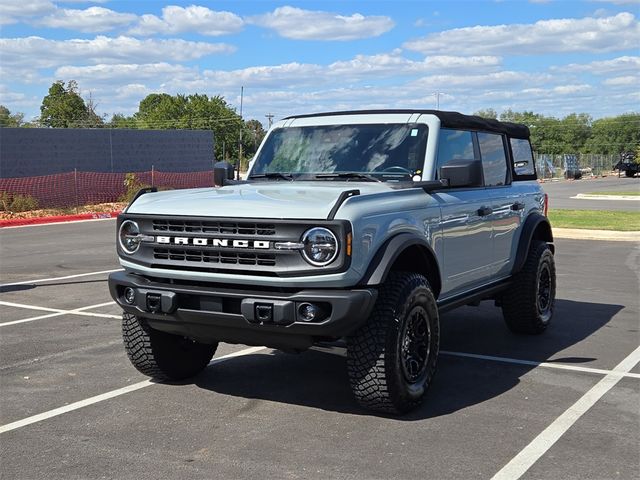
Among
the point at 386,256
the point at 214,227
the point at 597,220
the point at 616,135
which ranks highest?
the point at 616,135

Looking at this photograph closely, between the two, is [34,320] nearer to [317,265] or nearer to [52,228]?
[317,265]

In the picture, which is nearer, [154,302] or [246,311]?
[246,311]

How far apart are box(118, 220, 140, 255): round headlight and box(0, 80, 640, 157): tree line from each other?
52.7 m

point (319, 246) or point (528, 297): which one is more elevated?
point (319, 246)

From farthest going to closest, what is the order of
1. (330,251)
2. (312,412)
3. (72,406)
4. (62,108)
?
(62,108) → (72,406) → (312,412) → (330,251)

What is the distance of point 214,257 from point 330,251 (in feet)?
2.67

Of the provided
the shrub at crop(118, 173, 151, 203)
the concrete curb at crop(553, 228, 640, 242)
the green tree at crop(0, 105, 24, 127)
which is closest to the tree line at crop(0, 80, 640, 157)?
the green tree at crop(0, 105, 24, 127)

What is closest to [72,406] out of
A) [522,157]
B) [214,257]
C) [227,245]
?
[214,257]

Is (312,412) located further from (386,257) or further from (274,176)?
(274,176)

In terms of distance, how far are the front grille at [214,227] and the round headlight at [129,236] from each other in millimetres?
187

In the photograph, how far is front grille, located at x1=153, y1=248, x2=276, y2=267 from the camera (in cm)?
476

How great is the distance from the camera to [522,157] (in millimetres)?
8086

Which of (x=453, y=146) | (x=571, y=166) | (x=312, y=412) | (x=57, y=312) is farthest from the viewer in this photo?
(x=571, y=166)

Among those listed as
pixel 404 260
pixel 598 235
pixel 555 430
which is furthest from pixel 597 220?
pixel 555 430
